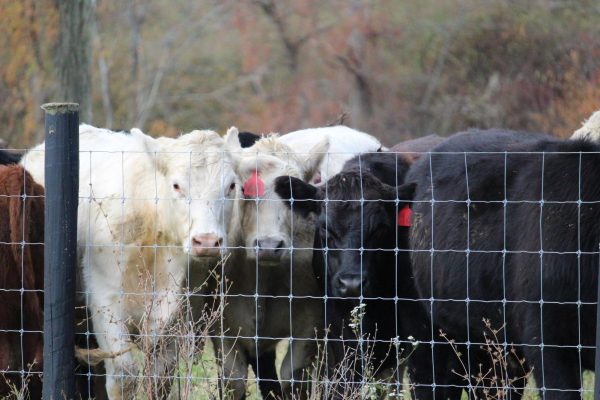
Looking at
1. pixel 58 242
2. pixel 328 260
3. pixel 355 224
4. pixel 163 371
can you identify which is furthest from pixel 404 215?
pixel 58 242

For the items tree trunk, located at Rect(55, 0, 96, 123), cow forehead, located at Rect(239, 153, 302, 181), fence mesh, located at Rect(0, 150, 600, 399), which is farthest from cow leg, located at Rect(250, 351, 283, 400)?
tree trunk, located at Rect(55, 0, 96, 123)

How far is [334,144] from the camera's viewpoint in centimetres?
907

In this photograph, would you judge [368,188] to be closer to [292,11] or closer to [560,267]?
[560,267]

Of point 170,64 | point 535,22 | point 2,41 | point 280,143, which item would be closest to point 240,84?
point 170,64

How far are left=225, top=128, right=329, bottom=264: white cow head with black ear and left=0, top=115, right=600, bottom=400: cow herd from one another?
1 centimetres

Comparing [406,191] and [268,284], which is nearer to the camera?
[406,191]

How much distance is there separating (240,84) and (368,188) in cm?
2208

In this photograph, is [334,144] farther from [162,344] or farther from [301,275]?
[162,344]

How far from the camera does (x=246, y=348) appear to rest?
7.73 meters

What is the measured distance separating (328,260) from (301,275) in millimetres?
556

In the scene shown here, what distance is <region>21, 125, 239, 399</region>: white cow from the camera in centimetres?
685

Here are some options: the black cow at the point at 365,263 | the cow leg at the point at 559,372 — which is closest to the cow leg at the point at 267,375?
the black cow at the point at 365,263

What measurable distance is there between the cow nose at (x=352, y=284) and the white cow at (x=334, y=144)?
1531 mm

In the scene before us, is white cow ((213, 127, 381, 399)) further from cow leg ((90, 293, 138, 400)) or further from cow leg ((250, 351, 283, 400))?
cow leg ((90, 293, 138, 400))
